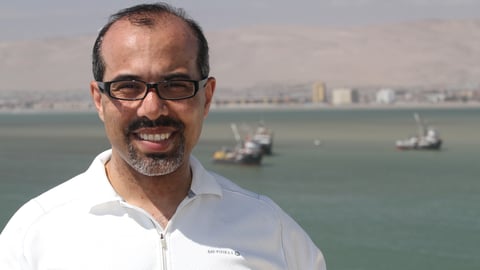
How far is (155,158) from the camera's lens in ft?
4.20

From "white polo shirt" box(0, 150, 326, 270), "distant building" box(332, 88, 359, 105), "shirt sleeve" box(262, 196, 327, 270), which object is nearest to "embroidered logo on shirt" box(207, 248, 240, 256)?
"white polo shirt" box(0, 150, 326, 270)

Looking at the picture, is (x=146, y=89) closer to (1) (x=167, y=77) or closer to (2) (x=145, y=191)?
(1) (x=167, y=77)

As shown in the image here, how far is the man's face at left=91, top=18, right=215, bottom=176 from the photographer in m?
1.25

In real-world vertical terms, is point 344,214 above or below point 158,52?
below

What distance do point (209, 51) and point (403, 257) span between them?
492 inches

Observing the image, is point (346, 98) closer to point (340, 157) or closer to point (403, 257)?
point (340, 157)

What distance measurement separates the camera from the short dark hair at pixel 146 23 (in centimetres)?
129

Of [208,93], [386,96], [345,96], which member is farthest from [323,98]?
[208,93]

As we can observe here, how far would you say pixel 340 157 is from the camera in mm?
34469

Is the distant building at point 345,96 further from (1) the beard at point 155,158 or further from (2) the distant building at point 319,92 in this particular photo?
(1) the beard at point 155,158

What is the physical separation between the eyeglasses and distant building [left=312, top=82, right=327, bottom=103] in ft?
373

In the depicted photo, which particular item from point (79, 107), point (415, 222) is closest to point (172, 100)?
point (415, 222)

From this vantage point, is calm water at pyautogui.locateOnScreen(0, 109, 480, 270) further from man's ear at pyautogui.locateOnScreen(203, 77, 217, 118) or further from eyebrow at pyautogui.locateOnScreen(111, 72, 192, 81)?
eyebrow at pyautogui.locateOnScreen(111, 72, 192, 81)

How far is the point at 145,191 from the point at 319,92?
4498 inches
